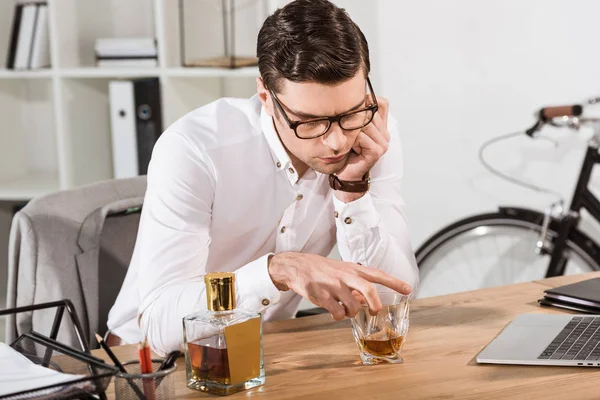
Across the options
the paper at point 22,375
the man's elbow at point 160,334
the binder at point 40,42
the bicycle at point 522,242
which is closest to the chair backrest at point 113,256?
the man's elbow at point 160,334

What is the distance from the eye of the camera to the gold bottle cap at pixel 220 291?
1144 mm

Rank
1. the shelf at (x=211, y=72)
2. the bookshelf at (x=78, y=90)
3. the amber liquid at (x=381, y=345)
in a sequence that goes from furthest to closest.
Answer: the bookshelf at (x=78, y=90)
the shelf at (x=211, y=72)
the amber liquid at (x=381, y=345)

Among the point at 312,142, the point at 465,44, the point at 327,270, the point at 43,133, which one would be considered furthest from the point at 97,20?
the point at 327,270

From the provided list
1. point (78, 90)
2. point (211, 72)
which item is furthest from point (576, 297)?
point (78, 90)

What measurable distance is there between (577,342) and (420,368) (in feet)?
0.79

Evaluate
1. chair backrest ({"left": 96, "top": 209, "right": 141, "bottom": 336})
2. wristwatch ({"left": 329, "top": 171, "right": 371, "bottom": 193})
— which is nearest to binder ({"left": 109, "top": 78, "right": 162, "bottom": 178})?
chair backrest ({"left": 96, "top": 209, "right": 141, "bottom": 336})

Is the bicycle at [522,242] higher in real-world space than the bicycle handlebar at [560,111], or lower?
lower

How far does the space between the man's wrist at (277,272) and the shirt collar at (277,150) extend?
37 centimetres

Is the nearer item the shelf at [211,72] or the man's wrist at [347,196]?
the man's wrist at [347,196]

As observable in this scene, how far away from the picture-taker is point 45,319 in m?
1.75

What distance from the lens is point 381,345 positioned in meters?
1.24

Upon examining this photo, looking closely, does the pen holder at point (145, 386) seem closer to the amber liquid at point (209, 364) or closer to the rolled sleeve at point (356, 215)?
the amber liquid at point (209, 364)

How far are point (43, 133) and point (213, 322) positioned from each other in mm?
2466

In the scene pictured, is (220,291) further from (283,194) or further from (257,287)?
(283,194)
